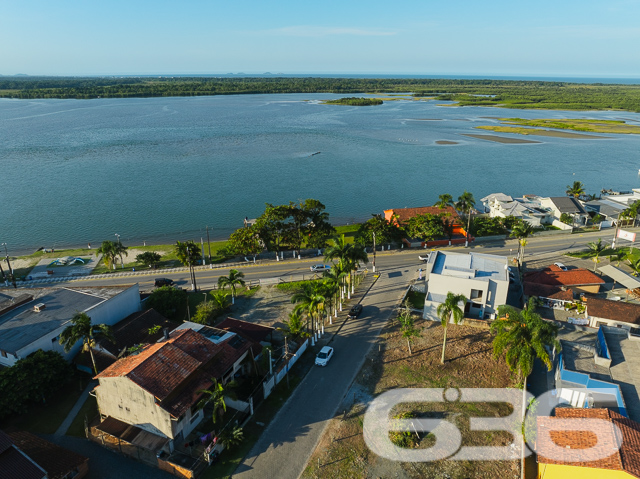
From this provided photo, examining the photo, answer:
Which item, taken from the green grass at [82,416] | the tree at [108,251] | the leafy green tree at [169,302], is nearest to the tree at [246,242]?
the leafy green tree at [169,302]

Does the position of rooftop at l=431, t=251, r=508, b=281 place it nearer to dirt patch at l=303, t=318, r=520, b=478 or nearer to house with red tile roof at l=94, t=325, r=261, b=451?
dirt patch at l=303, t=318, r=520, b=478

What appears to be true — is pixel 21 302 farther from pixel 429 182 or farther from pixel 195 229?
pixel 429 182

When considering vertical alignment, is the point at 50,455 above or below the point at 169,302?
above

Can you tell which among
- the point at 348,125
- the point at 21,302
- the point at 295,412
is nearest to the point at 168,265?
the point at 21,302

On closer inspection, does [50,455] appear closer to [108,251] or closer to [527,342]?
[527,342]

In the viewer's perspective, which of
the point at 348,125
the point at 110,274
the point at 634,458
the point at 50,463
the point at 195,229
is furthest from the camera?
the point at 348,125

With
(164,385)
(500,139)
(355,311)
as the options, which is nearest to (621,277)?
(355,311)

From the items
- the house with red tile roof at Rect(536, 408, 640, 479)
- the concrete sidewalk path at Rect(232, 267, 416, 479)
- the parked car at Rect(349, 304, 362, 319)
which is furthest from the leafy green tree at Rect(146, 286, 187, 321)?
the house with red tile roof at Rect(536, 408, 640, 479)
